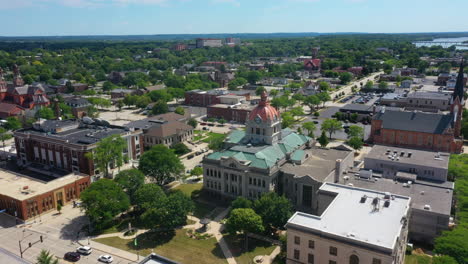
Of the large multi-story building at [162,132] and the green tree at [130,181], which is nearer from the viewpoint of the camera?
the green tree at [130,181]

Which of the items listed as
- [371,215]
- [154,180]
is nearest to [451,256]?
[371,215]

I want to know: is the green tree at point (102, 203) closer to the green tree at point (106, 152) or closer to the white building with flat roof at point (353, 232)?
the green tree at point (106, 152)

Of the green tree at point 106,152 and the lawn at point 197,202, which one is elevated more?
the green tree at point 106,152

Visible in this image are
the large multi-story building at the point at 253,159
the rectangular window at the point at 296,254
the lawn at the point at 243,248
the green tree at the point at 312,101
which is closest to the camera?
the rectangular window at the point at 296,254

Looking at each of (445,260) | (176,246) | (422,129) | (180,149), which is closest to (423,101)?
(422,129)

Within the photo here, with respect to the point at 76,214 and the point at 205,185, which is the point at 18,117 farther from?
the point at 205,185

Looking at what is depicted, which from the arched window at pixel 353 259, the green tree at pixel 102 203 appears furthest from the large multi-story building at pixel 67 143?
the arched window at pixel 353 259

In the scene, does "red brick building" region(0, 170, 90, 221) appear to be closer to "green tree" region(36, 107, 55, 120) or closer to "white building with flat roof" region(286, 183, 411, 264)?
"white building with flat roof" region(286, 183, 411, 264)

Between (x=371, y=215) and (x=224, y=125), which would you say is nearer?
(x=371, y=215)
